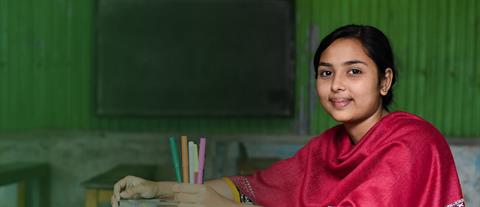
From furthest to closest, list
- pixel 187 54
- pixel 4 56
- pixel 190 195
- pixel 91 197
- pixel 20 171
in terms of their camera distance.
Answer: pixel 187 54 → pixel 4 56 → pixel 20 171 → pixel 91 197 → pixel 190 195

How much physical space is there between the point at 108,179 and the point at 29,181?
0.42 metres

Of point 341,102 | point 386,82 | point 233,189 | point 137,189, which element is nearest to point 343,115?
point 341,102

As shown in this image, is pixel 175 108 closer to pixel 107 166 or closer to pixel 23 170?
pixel 107 166

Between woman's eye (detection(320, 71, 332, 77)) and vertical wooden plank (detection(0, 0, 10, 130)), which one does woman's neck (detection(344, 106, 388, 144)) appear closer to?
woman's eye (detection(320, 71, 332, 77))

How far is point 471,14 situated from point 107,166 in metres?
1.83

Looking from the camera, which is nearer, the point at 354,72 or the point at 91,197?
the point at 354,72

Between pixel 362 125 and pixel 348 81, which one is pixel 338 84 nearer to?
pixel 348 81

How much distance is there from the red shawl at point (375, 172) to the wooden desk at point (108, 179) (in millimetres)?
646

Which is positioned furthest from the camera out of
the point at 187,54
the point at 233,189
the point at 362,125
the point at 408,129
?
the point at 187,54

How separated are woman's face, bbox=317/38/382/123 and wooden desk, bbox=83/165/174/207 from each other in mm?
849

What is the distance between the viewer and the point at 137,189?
114 centimetres

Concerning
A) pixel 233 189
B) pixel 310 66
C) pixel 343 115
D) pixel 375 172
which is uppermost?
pixel 310 66

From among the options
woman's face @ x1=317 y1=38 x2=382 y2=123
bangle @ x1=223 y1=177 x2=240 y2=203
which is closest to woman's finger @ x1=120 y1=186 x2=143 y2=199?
bangle @ x1=223 y1=177 x2=240 y2=203

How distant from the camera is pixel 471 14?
100 inches
